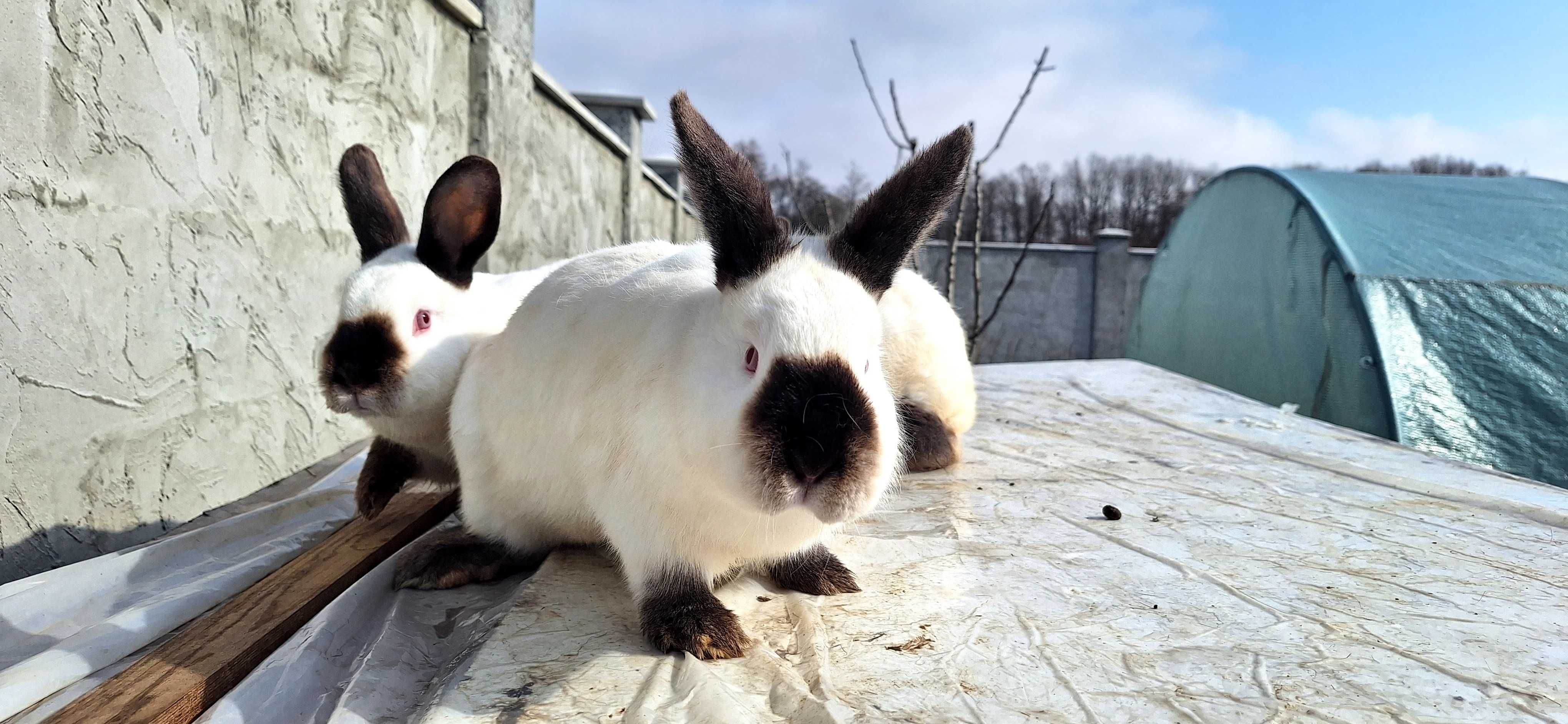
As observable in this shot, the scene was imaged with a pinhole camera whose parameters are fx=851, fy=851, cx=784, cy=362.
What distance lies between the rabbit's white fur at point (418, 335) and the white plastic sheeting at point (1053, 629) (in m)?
0.37

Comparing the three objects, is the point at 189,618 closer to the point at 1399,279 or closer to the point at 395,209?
the point at 395,209

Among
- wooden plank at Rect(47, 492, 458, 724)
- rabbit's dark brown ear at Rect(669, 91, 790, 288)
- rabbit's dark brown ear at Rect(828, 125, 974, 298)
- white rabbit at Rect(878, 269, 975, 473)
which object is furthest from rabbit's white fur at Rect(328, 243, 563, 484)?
white rabbit at Rect(878, 269, 975, 473)

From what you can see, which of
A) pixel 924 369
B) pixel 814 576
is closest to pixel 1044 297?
pixel 924 369

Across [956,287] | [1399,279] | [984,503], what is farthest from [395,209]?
[956,287]

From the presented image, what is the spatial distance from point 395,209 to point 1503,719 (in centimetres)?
252

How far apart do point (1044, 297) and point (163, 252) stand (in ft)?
46.0

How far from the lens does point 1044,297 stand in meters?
14.8

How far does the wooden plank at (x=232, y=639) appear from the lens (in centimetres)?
127

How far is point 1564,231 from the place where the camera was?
505 centimetres

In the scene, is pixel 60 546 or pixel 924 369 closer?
pixel 60 546

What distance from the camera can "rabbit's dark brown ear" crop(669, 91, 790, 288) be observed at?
1430 mm

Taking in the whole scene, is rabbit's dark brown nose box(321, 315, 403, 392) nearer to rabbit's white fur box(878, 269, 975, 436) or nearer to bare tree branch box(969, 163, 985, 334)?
rabbit's white fur box(878, 269, 975, 436)

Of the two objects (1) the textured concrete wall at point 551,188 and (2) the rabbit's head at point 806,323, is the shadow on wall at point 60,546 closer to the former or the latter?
(2) the rabbit's head at point 806,323

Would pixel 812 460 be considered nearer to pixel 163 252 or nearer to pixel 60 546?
pixel 60 546
